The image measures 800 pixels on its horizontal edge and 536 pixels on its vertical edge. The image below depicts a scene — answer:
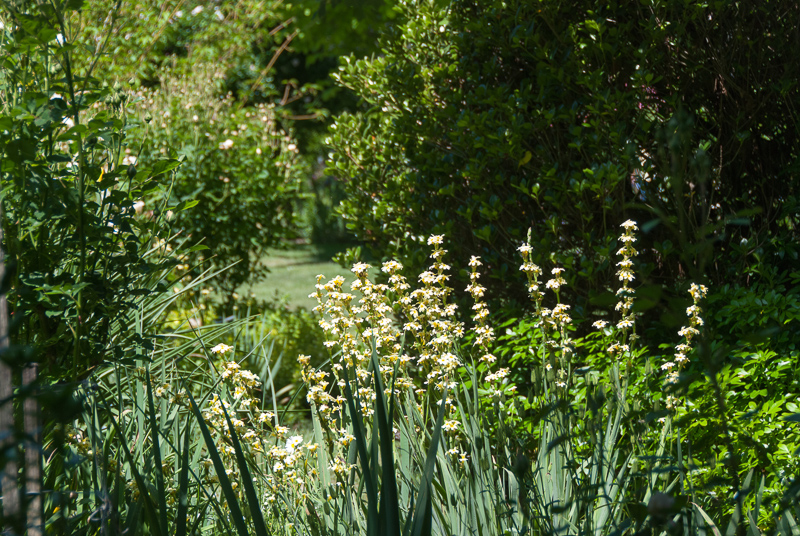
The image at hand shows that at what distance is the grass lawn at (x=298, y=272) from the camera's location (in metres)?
9.89

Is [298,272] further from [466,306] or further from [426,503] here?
[426,503]

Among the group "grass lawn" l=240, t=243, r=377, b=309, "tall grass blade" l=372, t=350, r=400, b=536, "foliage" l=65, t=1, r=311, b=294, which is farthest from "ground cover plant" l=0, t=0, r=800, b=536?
"grass lawn" l=240, t=243, r=377, b=309

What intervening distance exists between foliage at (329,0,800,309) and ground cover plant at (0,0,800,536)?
18mm

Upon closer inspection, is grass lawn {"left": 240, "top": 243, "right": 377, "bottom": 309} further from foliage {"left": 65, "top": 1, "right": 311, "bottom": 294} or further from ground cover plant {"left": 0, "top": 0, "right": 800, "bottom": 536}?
ground cover plant {"left": 0, "top": 0, "right": 800, "bottom": 536}

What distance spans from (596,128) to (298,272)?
10.6 m

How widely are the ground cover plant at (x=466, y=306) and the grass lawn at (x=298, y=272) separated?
3950 mm

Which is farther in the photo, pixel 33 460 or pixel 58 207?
pixel 58 207

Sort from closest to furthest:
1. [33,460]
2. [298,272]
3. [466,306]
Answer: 1. [33,460]
2. [466,306]
3. [298,272]

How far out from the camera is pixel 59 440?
2.51 ft

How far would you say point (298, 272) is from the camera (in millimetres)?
12969

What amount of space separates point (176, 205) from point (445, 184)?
166 centimetres

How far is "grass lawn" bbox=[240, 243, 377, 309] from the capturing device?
32.4 feet

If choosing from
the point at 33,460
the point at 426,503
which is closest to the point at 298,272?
the point at 426,503

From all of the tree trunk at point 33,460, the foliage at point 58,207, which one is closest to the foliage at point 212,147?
the foliage at point 58,207
